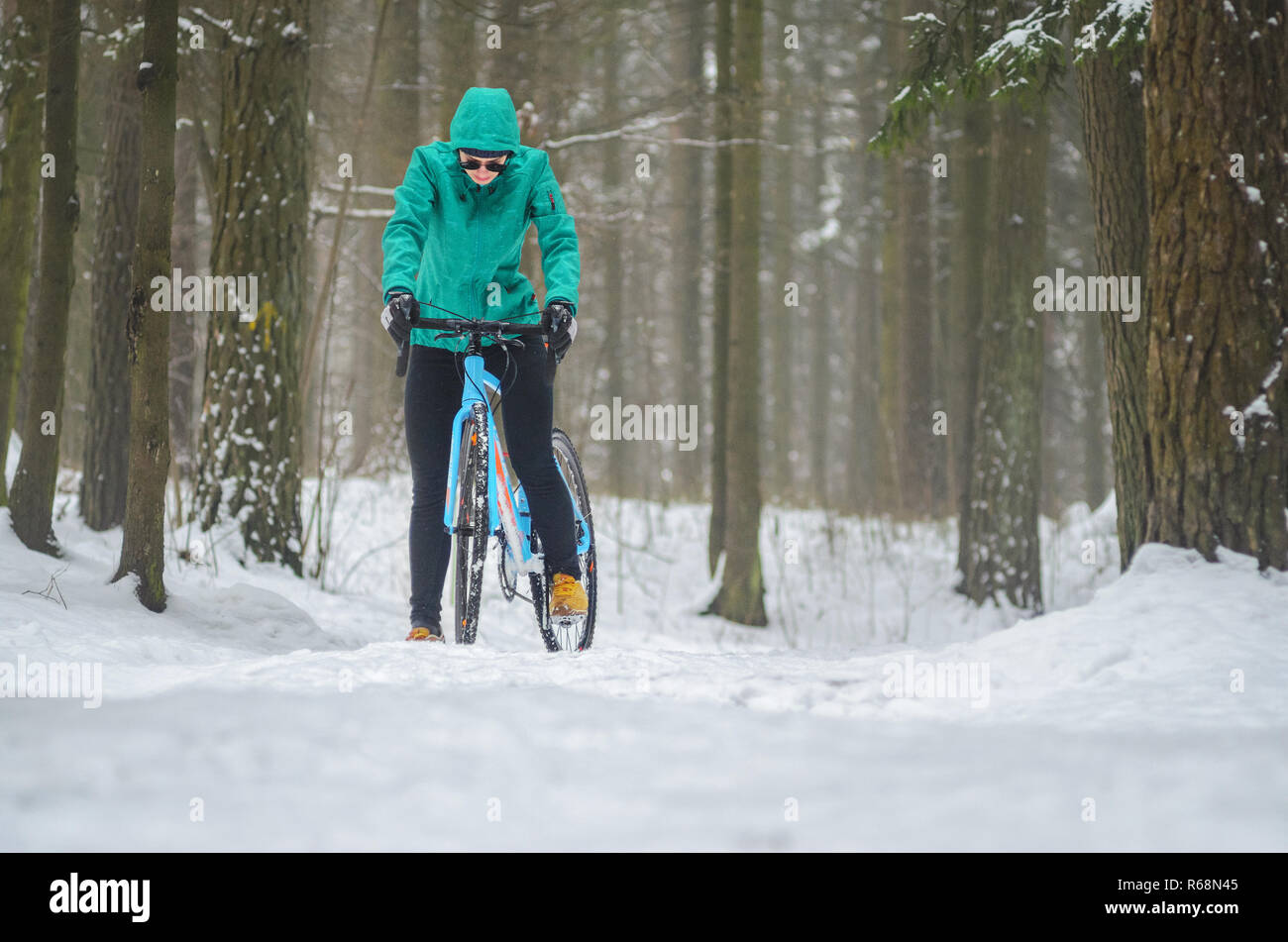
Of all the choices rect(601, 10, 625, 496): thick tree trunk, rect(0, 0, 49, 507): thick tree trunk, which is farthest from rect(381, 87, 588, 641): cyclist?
rect(601, 10, 625, 496): thick tree trunk

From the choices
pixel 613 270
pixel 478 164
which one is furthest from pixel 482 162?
pixel 613 270

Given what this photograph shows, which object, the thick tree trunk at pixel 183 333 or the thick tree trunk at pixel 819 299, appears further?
the thick tree trunk at pixel 819 299

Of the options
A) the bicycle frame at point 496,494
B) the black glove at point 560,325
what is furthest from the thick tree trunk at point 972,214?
the black glove at point 560,325

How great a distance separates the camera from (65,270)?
5605 millimetres

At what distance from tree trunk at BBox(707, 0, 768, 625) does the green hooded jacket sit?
4.94m

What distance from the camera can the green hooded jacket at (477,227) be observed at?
4.04 meters

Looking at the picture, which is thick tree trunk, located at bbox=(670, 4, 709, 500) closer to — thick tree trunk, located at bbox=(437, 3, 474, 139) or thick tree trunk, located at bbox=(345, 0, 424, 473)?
thick tree trunk, located at bbox=(345, 0, 424, 473)

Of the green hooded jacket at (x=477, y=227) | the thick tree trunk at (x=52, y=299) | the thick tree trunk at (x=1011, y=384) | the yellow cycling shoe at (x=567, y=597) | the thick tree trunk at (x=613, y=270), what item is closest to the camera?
the green hooded jacket at (x=477, y=227)

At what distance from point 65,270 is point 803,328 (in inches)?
1066

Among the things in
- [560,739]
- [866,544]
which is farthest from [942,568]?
[560,739]

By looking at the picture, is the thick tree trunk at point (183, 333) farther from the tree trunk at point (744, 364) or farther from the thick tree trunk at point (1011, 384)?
the thick tree trunk at point (1011, 384)

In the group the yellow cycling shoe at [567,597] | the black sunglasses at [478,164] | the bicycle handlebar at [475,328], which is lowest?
the yellow cycling shoe at [567,597]

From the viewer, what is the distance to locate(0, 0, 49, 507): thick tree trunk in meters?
5.87

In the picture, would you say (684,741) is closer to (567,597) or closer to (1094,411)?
(567,597)
